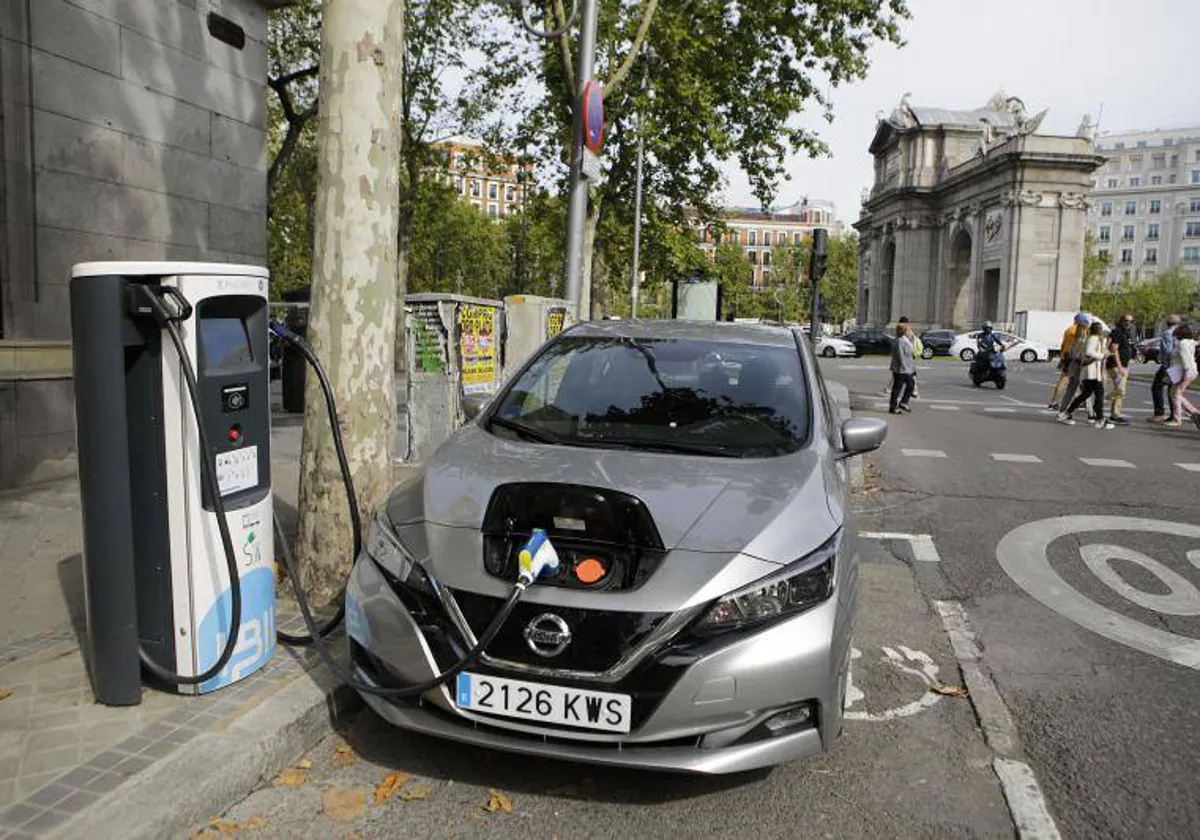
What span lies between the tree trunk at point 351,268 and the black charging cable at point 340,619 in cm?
13

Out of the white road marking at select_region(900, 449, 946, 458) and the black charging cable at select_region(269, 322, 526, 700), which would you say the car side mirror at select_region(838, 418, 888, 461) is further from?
the white road marking at select_region(900, 449, 946, 458)

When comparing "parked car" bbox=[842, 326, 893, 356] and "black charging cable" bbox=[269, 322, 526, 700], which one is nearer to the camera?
"black charging cable" bbox=[269, 322, 526, 700]

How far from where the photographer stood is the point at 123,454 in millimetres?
3137

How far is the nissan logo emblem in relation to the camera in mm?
2775

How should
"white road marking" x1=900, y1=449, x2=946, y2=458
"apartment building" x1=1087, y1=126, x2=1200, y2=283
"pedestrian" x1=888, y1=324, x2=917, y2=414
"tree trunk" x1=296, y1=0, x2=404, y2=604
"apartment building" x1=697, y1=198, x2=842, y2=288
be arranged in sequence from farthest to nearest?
"apartment building" x1=697, y1=198, x2=842, y2=288, "apartment building" x1=1087, y1=126, x2=1200, y2=283, "pedestrian" x1=888, y1=324, x2=917, y2=414, "white road marking" x1=900, y1=449, x2=946, y2=458, "tree trunk" x1=296, y1=0, x2=404, y2=604

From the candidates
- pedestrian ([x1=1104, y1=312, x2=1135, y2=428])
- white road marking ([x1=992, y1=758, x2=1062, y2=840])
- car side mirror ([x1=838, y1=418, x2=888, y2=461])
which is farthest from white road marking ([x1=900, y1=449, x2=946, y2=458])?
white road marking ([x1=992, y1=758, x2=1062, y2=840])

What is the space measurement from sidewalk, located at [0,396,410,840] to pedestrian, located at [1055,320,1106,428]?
1328 cm

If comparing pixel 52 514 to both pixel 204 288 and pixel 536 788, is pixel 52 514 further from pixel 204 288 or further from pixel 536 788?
pixel 536 788

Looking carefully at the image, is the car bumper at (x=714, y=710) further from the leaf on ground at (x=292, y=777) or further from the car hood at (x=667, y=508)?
the leaf on ground at (x=292, y=777)

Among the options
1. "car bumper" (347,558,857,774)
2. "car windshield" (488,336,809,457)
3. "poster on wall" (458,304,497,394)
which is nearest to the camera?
"car bumper" (347,558,857,774)

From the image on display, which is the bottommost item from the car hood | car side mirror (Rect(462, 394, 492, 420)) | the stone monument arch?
the car hood

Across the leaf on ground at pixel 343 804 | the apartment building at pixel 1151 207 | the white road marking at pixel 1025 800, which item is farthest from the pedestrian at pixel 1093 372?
the apartment building at pixel 1151 207

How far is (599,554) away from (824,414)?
173 cm

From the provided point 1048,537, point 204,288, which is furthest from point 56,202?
point 1048,537
